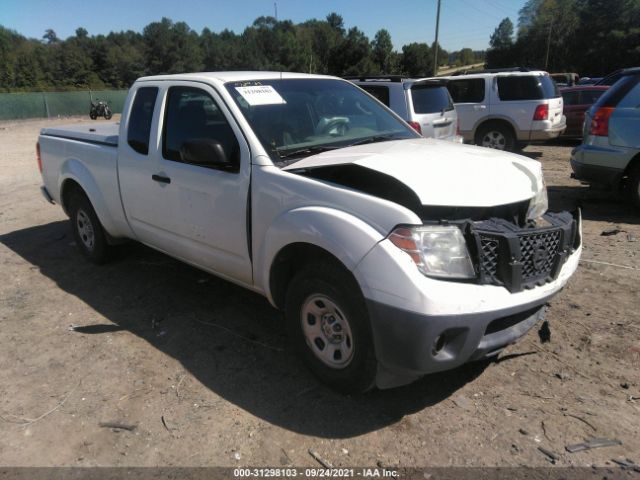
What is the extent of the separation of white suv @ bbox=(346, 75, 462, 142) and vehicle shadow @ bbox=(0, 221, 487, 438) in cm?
464

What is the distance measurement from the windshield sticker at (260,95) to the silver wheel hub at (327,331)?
4.98ft

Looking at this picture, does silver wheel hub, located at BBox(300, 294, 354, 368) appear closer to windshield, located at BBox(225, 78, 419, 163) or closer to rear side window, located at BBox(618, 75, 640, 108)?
windshield, located at BBox(225, 78, 419, 163)

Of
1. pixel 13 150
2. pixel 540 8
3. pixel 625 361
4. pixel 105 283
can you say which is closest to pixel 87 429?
pixel 105 283

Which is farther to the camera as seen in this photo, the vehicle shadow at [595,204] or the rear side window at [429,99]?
the rear side window at [429,99]

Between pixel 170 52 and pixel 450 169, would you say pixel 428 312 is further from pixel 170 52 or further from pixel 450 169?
pixel 170 52

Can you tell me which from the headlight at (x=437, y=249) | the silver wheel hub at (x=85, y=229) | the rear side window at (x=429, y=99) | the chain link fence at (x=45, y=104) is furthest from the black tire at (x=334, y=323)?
the chain link fence at (x=45, y=104)

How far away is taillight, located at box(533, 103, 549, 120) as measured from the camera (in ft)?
35.6

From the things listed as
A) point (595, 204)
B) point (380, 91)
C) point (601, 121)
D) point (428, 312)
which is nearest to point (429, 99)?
point (380, 91)

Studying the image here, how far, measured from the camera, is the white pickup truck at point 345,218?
2582 millimetres

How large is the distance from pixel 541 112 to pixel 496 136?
3.45ft

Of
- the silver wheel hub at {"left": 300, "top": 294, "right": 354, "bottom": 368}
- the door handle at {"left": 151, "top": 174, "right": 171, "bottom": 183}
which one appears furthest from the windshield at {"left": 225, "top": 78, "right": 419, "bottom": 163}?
the silver wheel hub at {"left": 300, "top": 294, "right": 354, "bottom": 368}

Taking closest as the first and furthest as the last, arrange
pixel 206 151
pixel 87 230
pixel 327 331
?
pixel 327 331 < pixel 206 151 < pixel 87 230

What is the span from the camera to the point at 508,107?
11.1 m

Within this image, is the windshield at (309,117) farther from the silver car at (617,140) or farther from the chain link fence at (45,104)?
the chain link fence at (45,104)
